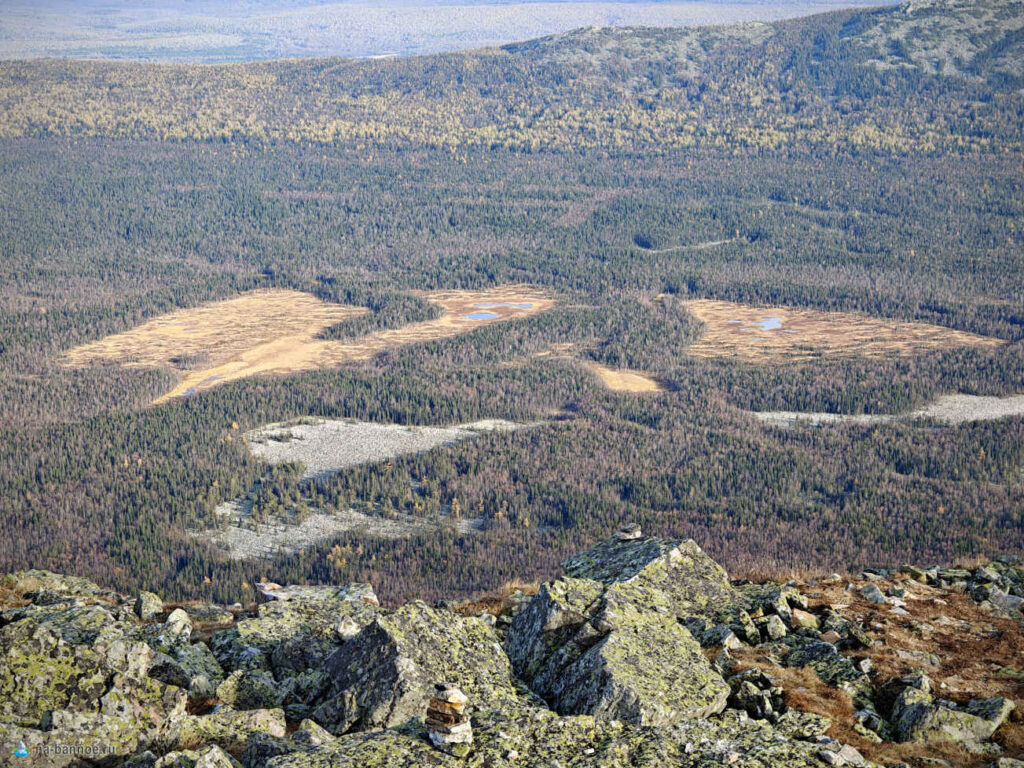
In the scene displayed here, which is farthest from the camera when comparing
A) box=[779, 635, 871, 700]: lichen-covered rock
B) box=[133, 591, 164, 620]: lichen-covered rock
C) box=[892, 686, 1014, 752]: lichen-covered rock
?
box=[133, 591, 164, 620]: lichen-covered rock

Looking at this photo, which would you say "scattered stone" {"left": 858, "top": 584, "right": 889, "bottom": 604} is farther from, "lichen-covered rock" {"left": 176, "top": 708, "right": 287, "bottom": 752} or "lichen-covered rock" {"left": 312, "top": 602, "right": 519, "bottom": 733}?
"lichen-covered rock" {"left": 176, "top": 708, "right": 287, "bottom": 752}

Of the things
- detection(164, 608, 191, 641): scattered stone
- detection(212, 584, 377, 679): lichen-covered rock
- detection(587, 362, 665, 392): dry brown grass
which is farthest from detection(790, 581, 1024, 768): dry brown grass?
detection(587, 362, 665, 392): dry brown grass

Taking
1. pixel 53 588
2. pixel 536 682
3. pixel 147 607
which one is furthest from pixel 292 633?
pixel 53 588

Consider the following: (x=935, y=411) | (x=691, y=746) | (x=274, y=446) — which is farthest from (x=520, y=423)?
(x=691, y=746)

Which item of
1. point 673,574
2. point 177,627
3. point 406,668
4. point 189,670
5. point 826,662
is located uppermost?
point 406,668

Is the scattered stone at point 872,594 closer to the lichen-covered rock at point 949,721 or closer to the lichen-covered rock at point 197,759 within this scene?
the lichen-covered rock at point 949,721

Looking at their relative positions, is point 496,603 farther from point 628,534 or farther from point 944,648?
point 944,648

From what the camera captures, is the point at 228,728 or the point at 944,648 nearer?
the point at 228,728
